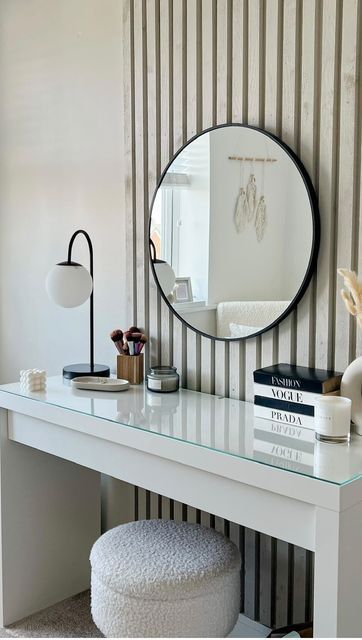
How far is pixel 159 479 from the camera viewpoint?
5.59ft

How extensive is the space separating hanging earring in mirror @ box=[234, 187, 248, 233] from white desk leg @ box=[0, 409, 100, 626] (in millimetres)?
953

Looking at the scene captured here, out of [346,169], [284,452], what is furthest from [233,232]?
[284,452]

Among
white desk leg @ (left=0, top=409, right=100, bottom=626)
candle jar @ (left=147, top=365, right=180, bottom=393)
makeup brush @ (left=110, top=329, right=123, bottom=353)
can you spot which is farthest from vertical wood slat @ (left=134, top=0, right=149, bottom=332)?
white desk leg @ (left=0, top=409, right=100, bottom=626)

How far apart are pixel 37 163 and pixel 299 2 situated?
1.37 meters

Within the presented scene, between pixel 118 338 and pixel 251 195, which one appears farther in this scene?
pixel 118 338

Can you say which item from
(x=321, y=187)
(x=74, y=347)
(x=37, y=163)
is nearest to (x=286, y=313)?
(x=321, y=187)

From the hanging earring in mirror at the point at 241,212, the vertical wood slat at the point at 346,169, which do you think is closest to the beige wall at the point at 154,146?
the vertical wood slat at the point at 346,169

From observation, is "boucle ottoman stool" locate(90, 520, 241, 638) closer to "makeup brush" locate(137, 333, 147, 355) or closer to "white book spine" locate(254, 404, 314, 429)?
"white book spine" locate(254, 404, 314, 429)

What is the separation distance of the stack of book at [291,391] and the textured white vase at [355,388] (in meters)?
0.04

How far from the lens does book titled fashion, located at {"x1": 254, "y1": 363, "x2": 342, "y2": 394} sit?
165 cm

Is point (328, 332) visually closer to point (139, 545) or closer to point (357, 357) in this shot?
point (357, 357)

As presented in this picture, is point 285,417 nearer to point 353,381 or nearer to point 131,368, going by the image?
point 353,381

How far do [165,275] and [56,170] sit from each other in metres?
0.80

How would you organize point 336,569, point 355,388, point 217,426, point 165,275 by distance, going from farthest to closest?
point 165,275, point 217,426, point 355,388, point 336,569
